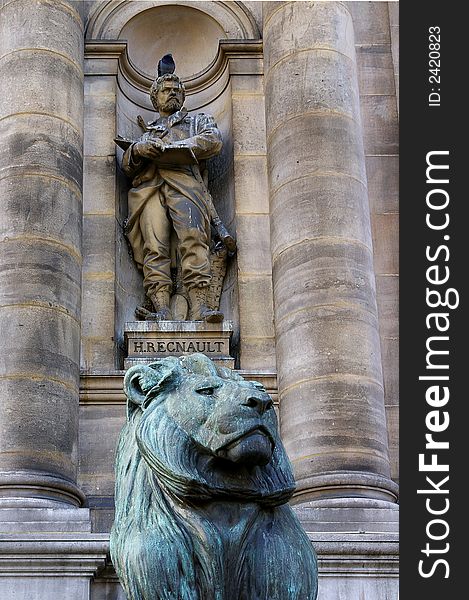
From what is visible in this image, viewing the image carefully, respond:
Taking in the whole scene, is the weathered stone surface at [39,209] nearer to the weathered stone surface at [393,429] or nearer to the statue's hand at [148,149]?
the statue's hand at [148,149]

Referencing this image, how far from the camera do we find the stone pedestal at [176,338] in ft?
42.1

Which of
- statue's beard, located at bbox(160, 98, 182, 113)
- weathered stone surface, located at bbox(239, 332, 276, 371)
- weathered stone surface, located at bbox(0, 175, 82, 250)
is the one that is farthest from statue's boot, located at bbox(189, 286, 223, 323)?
statue's beard, located at bbox(160, 98, 182, 113)

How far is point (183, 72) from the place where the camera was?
15.4 m

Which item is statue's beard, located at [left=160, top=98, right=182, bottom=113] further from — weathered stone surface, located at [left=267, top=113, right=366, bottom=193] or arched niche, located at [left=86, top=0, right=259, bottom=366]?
weathered stone surface, located at [left=267, top=113, right=366, bottom=193]

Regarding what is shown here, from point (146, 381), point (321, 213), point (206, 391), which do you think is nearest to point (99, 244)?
point (321, 213)

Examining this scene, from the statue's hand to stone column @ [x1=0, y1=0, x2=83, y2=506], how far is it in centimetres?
72

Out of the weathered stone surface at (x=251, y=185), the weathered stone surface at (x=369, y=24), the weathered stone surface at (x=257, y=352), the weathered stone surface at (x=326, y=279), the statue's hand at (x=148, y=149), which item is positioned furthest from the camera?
the weathered stone surface at (x=369, y=24)

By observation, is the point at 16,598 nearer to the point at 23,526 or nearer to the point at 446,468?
the point at 23,526

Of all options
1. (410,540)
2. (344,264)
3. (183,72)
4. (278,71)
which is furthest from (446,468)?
(183,72)

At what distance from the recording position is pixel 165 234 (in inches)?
534

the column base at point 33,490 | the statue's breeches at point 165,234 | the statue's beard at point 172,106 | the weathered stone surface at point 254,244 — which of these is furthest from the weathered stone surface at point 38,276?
the statue's beard at point 172,106

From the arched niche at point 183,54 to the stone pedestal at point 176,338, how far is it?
1.08 meters

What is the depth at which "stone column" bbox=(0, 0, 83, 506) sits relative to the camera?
1106 centimetres

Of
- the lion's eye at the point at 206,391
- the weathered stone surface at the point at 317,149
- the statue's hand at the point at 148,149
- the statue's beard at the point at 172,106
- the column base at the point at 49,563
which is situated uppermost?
the statue's beard at the point at 172,106
